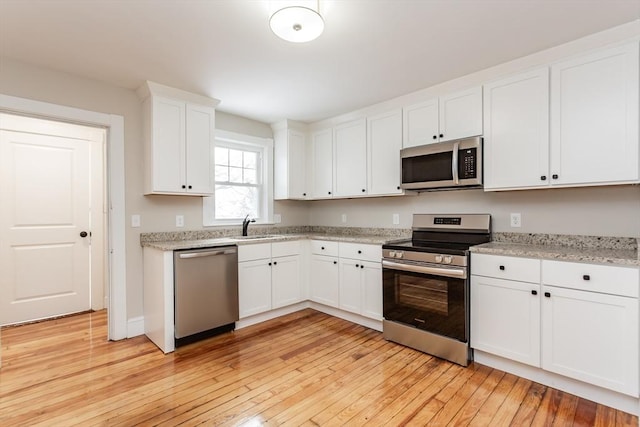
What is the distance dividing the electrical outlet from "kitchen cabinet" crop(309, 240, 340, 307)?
5.41 ft

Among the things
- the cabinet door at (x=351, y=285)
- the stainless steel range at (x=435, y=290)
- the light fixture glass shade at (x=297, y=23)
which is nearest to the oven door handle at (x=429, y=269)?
the stainless steel range at (x=435, y=290)

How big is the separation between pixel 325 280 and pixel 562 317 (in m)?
2.14

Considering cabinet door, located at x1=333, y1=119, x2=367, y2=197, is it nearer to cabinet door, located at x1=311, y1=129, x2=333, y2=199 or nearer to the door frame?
cabinet door, located at x1=311, y1=129, x2=333, y2=199

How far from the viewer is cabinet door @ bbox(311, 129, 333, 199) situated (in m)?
3.90

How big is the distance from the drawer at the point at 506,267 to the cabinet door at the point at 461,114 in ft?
3.45

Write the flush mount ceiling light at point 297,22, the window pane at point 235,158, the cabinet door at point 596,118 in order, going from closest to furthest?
the flush mount ceiling light at point 297,22 → the cabinet door at point 596,118 → the window pane at point 235,158

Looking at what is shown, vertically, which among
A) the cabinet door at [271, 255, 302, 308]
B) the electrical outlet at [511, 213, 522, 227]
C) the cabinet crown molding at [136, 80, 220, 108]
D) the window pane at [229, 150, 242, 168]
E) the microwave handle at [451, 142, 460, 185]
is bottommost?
the cabinet door at [271, 255, 302, 308]

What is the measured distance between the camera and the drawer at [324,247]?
11.3 feet

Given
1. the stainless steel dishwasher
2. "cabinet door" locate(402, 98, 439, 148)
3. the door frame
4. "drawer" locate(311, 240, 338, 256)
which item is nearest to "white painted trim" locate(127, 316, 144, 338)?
the door frame

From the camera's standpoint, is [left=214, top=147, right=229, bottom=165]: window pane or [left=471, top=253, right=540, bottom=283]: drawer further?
[left=214, top=147, right=229, bottom=165]: window pane

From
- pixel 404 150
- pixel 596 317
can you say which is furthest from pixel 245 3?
pixel 596 317

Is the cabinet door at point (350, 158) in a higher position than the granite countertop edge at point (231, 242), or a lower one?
higher

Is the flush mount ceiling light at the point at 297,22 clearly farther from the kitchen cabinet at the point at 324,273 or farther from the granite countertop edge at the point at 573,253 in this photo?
the kitchen cabinet at the point at 324,273

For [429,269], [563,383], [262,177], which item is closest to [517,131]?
[429,269]
